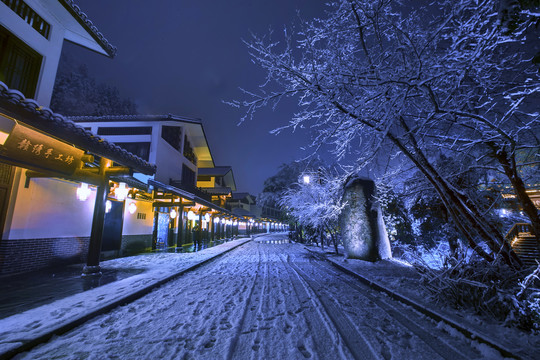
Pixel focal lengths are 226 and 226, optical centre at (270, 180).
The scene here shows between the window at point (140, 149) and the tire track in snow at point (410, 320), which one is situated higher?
the window at point (140, 149)

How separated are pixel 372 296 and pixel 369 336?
2.45 metres

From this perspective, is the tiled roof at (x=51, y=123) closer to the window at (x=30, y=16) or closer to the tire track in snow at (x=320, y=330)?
the window at (x=30, y=16)

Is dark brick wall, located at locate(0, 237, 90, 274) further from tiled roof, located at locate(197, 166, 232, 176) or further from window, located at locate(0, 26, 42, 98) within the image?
tiled roof, located at locate(197, 166, 232, 176)

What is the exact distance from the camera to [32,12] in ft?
25.1

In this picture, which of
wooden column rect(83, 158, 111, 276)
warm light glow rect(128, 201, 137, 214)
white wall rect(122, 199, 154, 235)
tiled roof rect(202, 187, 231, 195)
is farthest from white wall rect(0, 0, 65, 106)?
tiled roof rect(202, 187, 231, 195)

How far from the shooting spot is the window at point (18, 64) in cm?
670

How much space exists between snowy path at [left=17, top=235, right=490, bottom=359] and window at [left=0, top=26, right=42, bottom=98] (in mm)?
7722

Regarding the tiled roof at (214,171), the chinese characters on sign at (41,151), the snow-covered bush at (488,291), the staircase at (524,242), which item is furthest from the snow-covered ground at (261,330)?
the tiled roof at (214,171)

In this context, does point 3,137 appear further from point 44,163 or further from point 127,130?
point 127,130

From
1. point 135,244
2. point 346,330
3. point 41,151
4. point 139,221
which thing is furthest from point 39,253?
point 346,330

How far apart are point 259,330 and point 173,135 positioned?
769 inches

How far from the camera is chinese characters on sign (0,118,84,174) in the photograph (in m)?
4.79

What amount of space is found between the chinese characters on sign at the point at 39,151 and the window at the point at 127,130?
40.0 feet

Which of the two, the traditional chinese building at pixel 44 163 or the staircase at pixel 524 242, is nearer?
the traditional chinese building at pixel 44 163
